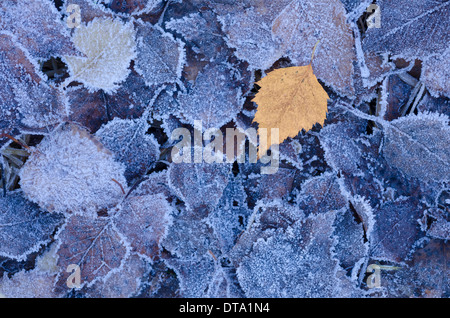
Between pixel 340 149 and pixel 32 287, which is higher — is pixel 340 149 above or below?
above

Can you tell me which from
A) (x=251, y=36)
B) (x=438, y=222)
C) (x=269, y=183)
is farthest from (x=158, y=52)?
(x=438, y=222)

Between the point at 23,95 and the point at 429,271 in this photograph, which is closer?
the point at 23,95

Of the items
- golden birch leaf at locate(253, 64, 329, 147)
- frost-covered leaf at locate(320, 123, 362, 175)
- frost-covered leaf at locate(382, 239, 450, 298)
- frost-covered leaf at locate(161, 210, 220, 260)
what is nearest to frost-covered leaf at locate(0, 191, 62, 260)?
frost-covered leaf at locate(161, 210, 220, 260)

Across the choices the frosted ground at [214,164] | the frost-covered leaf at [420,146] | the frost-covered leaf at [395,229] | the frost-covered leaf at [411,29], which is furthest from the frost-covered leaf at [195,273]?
the frost-covered leaf at [411,29]

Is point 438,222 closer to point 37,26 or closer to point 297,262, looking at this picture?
point 297,262

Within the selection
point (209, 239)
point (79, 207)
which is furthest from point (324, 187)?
point (79, 207)

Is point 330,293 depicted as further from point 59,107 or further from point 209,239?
point 59,107

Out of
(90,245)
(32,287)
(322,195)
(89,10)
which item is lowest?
(32,287)

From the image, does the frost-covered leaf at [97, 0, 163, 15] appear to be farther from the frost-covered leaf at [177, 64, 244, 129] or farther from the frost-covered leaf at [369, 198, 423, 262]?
the frost-covered leaf at [369, 198, 423, 262]
